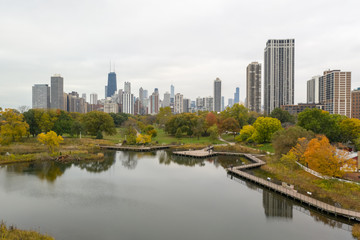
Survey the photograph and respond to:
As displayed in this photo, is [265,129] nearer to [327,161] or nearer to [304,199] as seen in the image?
[327,161]

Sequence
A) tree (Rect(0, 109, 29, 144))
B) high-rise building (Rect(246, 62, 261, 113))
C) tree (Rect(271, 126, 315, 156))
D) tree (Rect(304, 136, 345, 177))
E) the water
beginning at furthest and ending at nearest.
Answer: high-rise building (Rect(246, 62, 261, 113))
tree (Rect(0, 109, 29, 144))
tree (Rect(271, 126, 315, 156))
tree (Rect(304, 136, 345, 177))
the water

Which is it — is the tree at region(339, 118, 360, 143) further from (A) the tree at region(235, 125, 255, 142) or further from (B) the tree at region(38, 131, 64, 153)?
(B) the tree at region(38, 131, 64, 153)

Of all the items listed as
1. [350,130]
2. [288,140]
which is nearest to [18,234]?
[288,140]

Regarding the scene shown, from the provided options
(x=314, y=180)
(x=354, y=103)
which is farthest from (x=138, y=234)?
(x=354, y=103)

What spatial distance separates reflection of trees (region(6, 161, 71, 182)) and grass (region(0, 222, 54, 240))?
16.0 m

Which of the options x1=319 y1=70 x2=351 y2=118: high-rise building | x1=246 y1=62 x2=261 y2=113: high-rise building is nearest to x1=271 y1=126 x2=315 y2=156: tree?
x1=319 y1=70 x2=351 y2=118: high-rise building

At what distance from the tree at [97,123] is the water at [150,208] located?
35.7 metres

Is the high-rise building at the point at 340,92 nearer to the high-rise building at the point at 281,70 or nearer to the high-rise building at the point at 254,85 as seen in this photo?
the high-rise building at the point at 281,70

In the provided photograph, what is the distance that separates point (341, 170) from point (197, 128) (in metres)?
51.1

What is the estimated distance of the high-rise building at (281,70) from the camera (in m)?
168

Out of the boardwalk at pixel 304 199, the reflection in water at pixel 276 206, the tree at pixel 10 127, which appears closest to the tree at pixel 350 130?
the boardwalk at pixel 304 199

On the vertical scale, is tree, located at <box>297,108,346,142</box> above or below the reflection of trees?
above

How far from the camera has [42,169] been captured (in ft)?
131

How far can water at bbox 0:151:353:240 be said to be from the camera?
1980 cm
